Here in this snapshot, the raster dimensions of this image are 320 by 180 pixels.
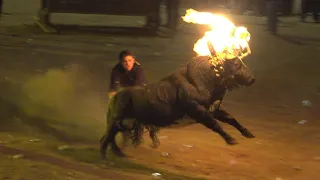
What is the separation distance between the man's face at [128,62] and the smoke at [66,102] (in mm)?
1853

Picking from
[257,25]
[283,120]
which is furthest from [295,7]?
[283,120]

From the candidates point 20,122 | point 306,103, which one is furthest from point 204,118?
point 306,103

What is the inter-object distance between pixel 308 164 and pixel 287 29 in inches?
668

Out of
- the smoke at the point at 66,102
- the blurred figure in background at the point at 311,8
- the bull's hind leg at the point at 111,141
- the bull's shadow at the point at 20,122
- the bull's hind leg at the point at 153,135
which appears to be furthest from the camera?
the blurred figure in background at the point at 311,8

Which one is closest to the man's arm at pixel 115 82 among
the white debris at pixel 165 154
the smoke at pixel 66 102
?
the white debris at pixel 165 154

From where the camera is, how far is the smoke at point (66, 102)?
30.0 ft

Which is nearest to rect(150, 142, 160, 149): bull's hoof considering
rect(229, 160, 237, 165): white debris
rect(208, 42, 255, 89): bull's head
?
rect(229, 160, 237, 165): white debris

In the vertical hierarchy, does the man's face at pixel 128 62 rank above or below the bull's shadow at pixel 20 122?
above

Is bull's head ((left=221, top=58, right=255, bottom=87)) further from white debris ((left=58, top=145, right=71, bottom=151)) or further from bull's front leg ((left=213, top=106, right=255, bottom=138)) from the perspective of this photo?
white debris ((left=58, top=145, right=71, bottom=151))

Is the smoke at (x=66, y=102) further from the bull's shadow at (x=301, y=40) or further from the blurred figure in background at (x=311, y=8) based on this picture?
the blurred figure in background at (x=311, y=8)

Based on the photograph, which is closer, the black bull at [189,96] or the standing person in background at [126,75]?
the black bull at [189,96]

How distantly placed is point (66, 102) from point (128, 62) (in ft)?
12.4

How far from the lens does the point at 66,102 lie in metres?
10.4

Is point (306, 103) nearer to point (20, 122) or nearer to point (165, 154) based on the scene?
point (165, 154)
